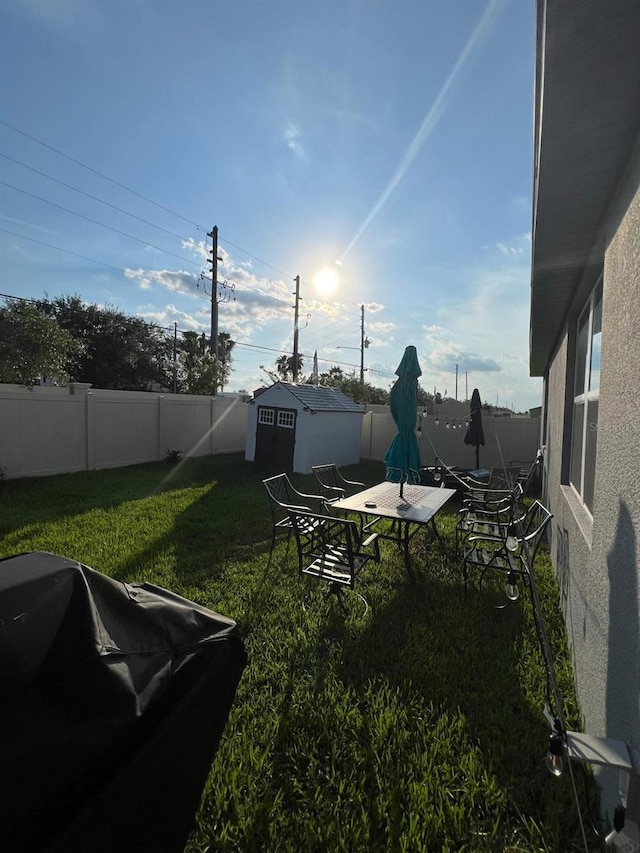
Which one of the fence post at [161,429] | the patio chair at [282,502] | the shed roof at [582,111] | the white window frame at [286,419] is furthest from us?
the fence post at [161,429]

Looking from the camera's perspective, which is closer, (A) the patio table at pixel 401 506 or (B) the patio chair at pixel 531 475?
(A) the patio table at pixel 401 506

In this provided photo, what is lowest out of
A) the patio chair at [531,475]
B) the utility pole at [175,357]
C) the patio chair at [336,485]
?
the patio chair at [336,485]

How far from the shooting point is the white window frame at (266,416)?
1265 cm

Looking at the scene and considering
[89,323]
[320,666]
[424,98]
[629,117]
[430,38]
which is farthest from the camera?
[89,323]

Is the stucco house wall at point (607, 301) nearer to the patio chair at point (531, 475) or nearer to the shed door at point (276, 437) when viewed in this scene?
the patio chair at point (531, 475)

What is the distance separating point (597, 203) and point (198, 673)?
122 inches

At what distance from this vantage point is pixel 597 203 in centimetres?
235

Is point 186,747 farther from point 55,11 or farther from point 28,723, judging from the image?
point 55,11

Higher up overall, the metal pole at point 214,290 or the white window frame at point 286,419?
the metal pole at point 214,290

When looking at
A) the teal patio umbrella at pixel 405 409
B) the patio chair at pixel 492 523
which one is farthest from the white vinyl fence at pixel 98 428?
the patio chair at pixel 492 523

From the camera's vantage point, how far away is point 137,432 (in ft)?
40.4

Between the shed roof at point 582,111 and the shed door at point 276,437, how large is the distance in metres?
9.81

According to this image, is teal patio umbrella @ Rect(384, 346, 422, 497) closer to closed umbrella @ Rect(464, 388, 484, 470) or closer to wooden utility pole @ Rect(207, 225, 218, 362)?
closed umbrella @ Rect(464, 388, 484, 470)

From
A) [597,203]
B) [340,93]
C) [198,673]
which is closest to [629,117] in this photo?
[597,203]
